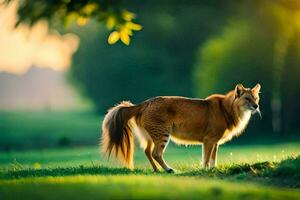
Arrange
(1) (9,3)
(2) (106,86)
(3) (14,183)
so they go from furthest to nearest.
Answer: (2) (106,86) → (1) (9,3) → (3) (14,183)

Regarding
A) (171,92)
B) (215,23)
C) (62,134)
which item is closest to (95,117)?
(62,134)

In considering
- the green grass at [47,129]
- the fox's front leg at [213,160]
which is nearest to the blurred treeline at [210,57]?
the green grass at [47,129]

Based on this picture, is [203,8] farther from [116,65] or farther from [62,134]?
[62,134]

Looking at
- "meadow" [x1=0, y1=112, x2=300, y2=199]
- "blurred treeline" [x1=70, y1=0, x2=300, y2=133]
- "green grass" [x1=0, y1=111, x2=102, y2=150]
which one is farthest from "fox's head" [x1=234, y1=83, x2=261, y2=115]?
"green grass" [x1=0, y1=111, x2=102, y2=150]

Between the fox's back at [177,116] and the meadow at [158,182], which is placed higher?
the fox's back at [177,116]

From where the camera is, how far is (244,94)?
1540cm

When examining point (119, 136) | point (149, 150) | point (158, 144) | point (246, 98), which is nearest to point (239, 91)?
point (246, 98)

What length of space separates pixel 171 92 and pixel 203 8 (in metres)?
4.89

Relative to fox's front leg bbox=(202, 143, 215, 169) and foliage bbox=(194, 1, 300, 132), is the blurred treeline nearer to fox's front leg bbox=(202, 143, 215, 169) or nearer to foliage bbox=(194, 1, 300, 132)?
foliage bbox=(194, 1, 300, 132)

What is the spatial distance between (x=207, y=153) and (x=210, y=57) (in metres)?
15.8

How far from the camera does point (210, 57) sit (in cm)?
3056

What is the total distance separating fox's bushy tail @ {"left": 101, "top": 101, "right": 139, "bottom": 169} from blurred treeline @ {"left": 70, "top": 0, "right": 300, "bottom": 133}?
11.1 meters

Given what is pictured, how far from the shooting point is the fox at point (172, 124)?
1473cm

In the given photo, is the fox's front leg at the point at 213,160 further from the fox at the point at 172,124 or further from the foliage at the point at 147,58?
the foliage at the point at 147,58
